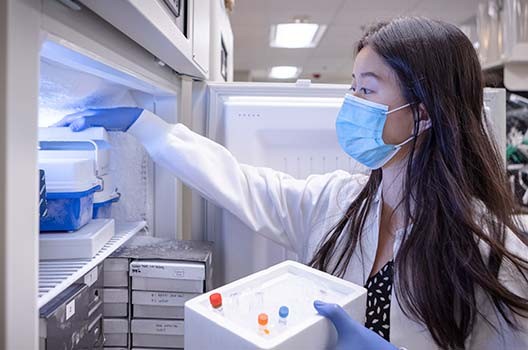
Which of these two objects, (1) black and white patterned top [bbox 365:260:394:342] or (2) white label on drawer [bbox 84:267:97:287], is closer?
(2) white label on drawer [bbox 84:267:97:287]

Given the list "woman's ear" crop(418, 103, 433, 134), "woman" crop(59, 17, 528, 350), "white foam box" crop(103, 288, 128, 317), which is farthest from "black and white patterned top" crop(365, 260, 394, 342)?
"white foam box" crop(103, 288, 128, 317)

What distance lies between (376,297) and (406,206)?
0.22 m

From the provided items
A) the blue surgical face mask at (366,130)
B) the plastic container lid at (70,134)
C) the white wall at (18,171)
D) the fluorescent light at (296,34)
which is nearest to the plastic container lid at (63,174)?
the plastic container lid at (70,134)

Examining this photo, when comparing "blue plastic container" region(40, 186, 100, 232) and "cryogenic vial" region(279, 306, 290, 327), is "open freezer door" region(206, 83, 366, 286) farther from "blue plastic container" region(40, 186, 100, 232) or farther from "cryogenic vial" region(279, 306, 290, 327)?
"cryogenic vial" region(279, 306, 290, 327)

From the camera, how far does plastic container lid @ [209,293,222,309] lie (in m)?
0.54

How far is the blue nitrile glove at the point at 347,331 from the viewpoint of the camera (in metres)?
0.54

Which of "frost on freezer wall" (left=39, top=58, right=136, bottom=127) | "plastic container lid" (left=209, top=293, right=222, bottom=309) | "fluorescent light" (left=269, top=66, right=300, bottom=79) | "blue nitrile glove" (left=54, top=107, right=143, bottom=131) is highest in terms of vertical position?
"fluorescent light" (left=269, top=66, right=300, bottom=79)

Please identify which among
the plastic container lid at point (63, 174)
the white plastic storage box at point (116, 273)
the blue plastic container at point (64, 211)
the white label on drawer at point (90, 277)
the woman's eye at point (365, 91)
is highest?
the woman's eye at point (365, 91)

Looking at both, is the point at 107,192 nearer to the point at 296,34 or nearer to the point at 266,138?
the point at 266,138

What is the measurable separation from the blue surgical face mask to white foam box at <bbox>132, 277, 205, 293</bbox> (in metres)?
0.50

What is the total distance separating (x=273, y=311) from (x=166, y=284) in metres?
0.44

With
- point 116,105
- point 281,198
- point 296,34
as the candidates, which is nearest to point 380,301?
point 281,198

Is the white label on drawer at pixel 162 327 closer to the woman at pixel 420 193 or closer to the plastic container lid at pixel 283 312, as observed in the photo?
the woman at pixel 420 193

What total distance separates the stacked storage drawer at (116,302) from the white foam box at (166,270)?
28 mm
